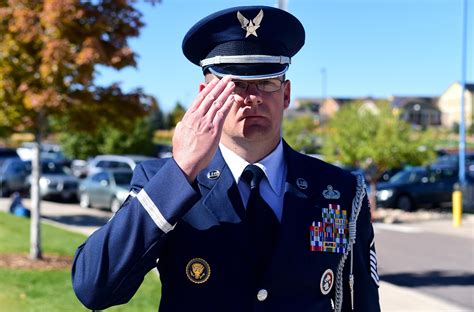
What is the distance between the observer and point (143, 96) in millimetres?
9352

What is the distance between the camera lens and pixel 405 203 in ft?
63.1

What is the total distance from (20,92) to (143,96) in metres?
1.62

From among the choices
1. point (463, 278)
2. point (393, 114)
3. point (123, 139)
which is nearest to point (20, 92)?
point (463, 278)

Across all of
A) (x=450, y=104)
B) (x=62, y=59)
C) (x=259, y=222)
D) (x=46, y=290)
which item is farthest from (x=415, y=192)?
(x=450, y=104)

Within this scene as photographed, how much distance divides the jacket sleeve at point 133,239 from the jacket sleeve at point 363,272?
70 cm

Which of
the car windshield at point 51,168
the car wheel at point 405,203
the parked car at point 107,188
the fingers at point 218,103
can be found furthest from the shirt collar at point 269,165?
the car windshield at point 51,168

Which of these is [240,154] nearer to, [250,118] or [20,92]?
[250,118]

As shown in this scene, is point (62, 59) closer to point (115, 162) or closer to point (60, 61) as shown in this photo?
point (60, 61)

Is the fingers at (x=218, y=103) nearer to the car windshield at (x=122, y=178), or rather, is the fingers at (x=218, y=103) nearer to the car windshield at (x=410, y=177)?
the car windshield at (x=122, y=178)

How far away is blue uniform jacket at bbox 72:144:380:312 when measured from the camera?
1.79m

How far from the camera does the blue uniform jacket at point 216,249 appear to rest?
5.87ft

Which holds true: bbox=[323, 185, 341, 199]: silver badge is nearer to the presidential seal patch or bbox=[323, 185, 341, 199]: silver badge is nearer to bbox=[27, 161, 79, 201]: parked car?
the presidential seal patch

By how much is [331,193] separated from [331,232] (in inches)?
5.8

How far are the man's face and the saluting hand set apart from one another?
18 cm
